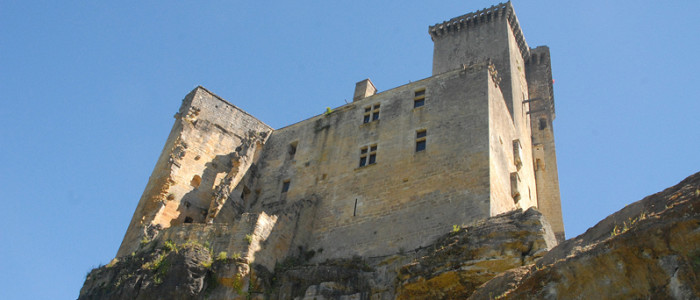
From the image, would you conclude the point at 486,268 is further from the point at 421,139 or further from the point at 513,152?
the point at 513,152

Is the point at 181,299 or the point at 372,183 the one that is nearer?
the point at 181,299

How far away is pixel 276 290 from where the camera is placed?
2059cm

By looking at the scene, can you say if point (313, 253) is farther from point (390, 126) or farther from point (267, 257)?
point (390, 126)

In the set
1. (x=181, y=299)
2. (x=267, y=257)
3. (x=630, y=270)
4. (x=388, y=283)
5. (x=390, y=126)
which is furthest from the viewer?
(x=390, y=126)

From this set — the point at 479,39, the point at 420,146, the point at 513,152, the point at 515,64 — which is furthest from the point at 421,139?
the point at 479,39

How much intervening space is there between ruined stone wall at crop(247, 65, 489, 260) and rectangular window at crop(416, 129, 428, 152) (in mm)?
127

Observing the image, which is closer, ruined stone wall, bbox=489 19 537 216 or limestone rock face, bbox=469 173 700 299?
limestone rock face, bbox=469 173 700 299

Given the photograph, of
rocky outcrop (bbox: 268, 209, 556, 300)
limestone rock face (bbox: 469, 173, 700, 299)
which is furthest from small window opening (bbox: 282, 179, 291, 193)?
limestone rock face (bbox: 469, 173, 700, 299)

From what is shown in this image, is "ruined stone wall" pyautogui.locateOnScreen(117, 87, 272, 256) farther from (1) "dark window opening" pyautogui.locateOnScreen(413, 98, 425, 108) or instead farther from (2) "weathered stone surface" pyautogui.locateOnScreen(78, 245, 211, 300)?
(1) "dark window opening" pyautogui.locateOnScreen(413, 98, 425, 108)

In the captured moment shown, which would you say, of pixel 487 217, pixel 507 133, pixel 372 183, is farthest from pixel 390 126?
pixel 487 217

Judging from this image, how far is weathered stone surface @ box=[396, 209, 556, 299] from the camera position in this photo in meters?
15.6

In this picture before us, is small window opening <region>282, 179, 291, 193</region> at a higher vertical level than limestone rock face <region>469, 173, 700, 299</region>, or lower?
higher

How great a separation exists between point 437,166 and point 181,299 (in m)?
9.27

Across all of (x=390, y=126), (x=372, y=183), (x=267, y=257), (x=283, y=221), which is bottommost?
(x=267, y=257)
